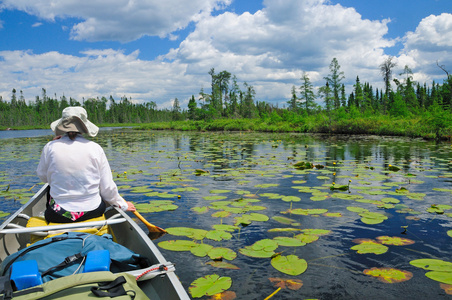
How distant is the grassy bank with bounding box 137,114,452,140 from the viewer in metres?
18.4

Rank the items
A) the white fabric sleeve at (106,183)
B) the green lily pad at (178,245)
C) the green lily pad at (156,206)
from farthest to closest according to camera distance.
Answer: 1. the green lily pad at (156,206)
2. the green lily pad at (178,245)
3. the white fabric sleeve at (106,183)

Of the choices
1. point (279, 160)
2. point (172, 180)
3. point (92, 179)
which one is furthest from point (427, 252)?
point (279, 160)

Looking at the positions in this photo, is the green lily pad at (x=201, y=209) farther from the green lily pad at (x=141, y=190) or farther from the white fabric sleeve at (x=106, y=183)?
the white fabric sleeve at (x=106, y=183)

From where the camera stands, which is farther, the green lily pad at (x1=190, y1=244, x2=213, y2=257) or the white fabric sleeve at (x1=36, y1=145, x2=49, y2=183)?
the green lily pad at (x1=190, y1=244, x2=213, y2=257)

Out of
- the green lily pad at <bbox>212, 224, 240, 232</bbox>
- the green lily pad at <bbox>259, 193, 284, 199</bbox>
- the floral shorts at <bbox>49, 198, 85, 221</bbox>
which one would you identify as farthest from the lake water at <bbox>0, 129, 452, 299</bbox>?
the floral shorts at <bbox>49, 198, 85, 221</bbox>

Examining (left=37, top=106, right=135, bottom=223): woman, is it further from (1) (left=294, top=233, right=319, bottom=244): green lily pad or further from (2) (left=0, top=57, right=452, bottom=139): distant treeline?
(2) (left=0, top=57, right=452, bottom=139): distant treeline

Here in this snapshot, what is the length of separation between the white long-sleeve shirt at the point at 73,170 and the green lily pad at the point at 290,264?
184 centimetres

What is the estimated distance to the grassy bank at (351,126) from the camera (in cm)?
1838

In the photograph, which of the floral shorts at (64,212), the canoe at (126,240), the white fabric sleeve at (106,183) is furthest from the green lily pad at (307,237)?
the floral shorts at (64,212)

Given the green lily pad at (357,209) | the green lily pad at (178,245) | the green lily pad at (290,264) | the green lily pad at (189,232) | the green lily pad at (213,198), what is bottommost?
the green lily pad at (290,264)

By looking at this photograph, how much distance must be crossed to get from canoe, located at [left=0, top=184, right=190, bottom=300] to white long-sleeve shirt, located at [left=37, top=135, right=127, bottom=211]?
0.81 ft

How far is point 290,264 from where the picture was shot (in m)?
2.91

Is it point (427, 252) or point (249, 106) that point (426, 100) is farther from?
point (427, 252)

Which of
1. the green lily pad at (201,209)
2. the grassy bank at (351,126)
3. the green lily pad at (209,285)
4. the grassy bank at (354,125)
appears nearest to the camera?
the green lily pad at (209,285)
